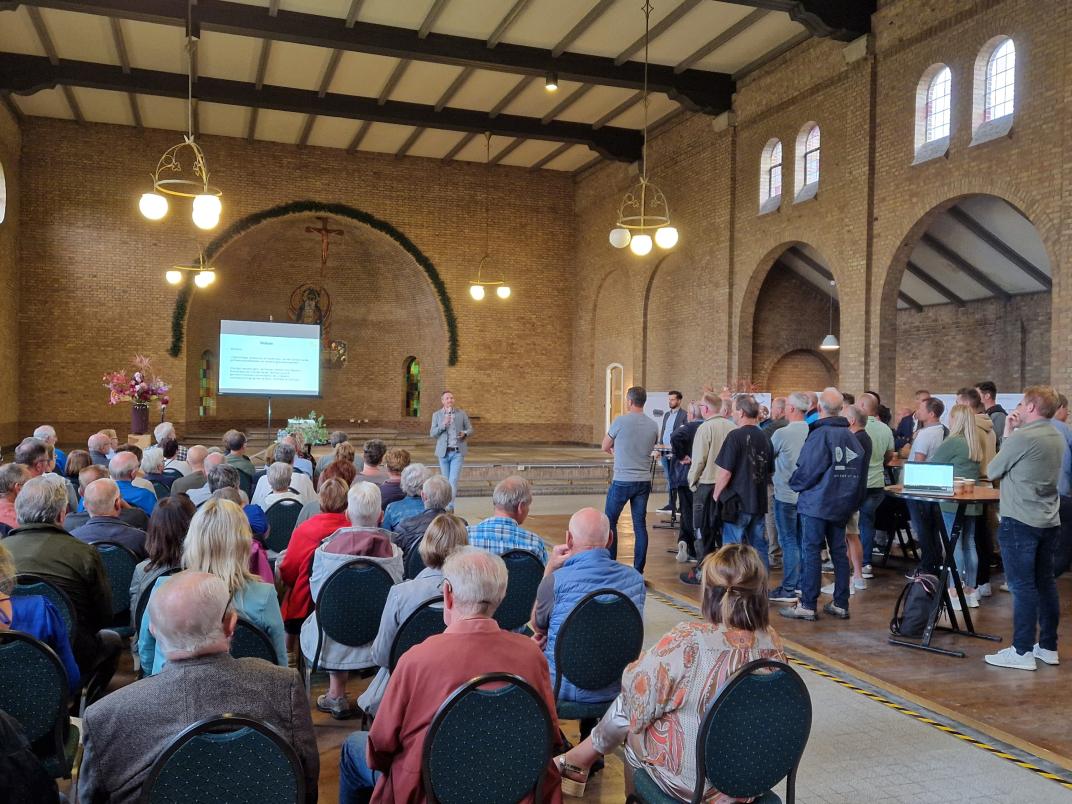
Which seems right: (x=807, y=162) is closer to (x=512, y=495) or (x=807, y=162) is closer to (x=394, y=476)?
(x=394, y=476)

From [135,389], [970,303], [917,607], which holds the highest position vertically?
[970,303]

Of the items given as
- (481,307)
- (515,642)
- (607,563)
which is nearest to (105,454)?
(607,563)

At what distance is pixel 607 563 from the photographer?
333 centimetres

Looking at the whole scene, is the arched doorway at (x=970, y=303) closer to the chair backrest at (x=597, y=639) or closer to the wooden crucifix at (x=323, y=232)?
the chair backrest at (x=597, y=639)

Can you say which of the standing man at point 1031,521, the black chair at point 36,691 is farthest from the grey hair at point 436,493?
the standing man at point 1031,521

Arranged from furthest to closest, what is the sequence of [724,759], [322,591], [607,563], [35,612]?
[322,591], [607,563], [35,612], [724,759]

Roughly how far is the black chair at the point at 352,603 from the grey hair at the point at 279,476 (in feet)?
7.15

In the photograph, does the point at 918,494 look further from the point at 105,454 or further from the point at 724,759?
the point at 105,454

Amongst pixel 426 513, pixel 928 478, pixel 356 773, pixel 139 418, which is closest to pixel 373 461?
pixel 426 513

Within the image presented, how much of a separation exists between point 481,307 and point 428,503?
51.9 ft

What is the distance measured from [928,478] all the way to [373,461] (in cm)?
373

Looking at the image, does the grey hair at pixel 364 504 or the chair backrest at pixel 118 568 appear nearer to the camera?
the grey hair at pixel 364 504

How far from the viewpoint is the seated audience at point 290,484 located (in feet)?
19.9

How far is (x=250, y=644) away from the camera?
2852 mm
